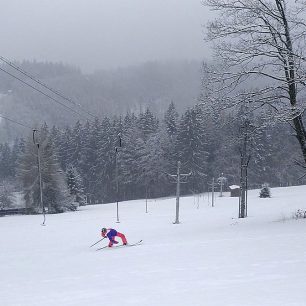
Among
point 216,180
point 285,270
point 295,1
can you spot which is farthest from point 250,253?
point 216,180

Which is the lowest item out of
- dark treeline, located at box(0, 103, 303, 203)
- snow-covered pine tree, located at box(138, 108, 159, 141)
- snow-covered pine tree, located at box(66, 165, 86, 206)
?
snow-covered pine tree, located at box(66, 165, 86, 206)

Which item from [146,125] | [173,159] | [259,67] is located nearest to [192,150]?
[173,159]

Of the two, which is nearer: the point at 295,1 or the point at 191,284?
the point at 191,284

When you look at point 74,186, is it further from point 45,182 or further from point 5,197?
point 5,197

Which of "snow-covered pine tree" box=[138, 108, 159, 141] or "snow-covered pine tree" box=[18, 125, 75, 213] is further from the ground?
"snow-covered pine tree" box=[138, 108, 159, 141]

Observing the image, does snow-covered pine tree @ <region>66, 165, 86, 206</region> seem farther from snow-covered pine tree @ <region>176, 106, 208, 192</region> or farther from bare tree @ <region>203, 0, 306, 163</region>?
bare tree @ <region>203, 0, 306, 163</region>

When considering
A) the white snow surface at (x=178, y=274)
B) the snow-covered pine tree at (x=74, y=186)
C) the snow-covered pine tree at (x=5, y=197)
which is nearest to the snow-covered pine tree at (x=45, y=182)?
the snow-covered pine tree at (x=74, y=186)

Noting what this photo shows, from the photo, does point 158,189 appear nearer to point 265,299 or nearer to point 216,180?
point 216,180

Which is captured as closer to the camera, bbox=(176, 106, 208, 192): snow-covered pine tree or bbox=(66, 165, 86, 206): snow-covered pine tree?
bbox=(66, 165, 86, 206): snow-covered pine tree

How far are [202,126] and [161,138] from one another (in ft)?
28.4

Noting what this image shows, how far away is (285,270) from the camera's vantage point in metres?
8.80

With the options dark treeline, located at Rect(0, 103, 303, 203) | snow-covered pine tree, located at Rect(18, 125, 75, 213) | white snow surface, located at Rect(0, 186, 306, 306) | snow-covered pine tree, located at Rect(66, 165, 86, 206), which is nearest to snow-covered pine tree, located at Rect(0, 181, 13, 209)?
dark treeline, located at Rect(0, 103, 303, 203)

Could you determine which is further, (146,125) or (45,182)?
(146,125)

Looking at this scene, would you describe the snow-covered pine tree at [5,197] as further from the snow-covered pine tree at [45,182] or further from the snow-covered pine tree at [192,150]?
the snow-covered pine tree at [192,150]
